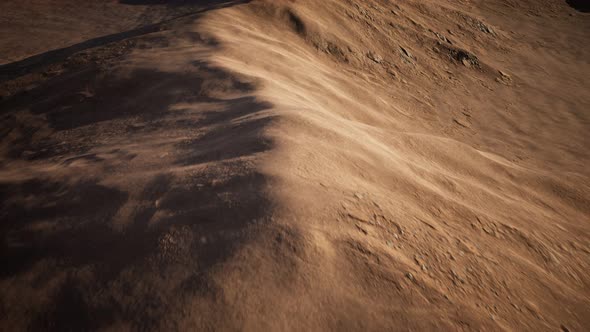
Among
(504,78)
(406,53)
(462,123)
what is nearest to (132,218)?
(462,123)

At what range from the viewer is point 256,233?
1.76 metres

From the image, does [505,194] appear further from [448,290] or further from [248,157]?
[248,157]

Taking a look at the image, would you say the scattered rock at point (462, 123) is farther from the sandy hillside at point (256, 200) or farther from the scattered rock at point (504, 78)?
the scattered rock at point (504, 78)

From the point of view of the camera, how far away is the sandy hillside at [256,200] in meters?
1.58

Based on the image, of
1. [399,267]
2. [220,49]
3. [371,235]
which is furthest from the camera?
[220,49]

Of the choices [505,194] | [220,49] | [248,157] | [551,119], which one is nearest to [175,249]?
[248,157]

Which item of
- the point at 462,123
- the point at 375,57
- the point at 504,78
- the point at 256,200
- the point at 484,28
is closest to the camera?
the point at 256,200

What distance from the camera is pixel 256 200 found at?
1.95 m

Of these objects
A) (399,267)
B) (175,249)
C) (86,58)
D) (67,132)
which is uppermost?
A: (399,267)

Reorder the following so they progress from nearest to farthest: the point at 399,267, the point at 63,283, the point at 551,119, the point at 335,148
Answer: the point at 63,283 < the point at 399,267 < the point at 335,148 < the point at 551,119

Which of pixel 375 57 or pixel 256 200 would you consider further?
pixel 375 57

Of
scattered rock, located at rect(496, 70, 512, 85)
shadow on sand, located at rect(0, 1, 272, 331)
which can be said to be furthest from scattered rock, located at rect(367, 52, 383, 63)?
shadow on sand, located at rect(0, 1, 272, 331)

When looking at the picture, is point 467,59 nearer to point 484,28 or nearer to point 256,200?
point 484,28

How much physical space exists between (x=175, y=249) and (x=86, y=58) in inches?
210
